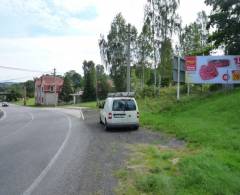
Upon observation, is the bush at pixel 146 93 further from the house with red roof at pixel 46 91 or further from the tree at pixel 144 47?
the house with red roof at pixel 46 91

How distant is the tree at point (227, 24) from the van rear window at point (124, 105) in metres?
20.0

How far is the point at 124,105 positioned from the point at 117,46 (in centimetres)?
3690

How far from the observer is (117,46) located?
182ft

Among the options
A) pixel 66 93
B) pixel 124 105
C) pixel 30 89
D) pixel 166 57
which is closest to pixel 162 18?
pixel 166 57

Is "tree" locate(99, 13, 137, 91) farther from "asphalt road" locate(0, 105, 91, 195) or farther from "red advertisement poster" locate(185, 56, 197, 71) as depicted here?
"asphalt road" locate(0, 105, 91, 195)

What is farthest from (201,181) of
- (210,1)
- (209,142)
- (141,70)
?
(141,70)

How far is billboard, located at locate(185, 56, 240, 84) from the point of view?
113 feet

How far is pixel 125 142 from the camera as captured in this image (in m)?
14.7

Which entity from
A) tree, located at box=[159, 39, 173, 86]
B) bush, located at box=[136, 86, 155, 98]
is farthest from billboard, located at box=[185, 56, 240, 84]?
bush, located at box=[136, 86, 155, 98]

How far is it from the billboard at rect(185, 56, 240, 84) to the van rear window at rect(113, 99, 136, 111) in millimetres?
16574

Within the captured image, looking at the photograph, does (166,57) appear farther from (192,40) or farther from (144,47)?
(192,40)

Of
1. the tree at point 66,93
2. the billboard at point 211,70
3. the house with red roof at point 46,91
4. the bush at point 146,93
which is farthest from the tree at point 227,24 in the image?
the house with red roof at point 46,91

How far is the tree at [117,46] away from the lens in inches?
2180

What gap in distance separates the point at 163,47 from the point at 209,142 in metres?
34.7
